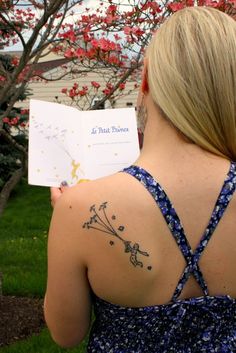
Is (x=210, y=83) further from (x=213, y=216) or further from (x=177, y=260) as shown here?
(x=177, y=260)

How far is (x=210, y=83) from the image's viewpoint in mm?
1325

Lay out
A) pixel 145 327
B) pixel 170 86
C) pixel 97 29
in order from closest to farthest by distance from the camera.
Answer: pixel 170 86, pixel 145 327, pixel 97 29

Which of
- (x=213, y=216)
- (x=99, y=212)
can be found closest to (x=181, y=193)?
(x=213, y=216)

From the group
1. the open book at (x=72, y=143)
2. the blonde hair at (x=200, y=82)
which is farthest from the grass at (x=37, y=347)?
the blonde hair at (x=200, y=82)

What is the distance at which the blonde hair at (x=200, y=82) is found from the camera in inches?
52.1

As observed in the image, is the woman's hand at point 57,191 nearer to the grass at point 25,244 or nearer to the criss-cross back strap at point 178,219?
the criss-cross back strap at point 178,219

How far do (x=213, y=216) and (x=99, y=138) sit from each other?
26.6 inches

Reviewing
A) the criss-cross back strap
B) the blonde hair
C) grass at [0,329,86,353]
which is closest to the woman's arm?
the criss-cross back strap

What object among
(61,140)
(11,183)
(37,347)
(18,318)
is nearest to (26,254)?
(18,318)

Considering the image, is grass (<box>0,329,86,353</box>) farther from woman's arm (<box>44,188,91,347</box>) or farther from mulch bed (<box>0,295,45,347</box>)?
woman's arm (<box>44,188,91,347</box>)

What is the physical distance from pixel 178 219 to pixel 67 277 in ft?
1.01

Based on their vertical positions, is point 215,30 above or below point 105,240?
above

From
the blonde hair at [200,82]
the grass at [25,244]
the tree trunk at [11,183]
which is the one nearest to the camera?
the blonde hair at [200,82]

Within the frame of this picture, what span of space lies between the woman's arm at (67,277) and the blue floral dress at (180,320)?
5 centimetres
